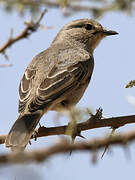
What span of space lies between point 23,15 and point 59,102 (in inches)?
67.0

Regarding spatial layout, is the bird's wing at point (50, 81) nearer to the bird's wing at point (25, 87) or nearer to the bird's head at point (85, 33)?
the bird's wing at point (25, 87)

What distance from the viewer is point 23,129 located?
411 centimetres

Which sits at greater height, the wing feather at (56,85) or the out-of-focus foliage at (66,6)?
the out-of-focus foliage at (66,6)

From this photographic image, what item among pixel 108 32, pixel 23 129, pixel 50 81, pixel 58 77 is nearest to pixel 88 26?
pixel 108 32

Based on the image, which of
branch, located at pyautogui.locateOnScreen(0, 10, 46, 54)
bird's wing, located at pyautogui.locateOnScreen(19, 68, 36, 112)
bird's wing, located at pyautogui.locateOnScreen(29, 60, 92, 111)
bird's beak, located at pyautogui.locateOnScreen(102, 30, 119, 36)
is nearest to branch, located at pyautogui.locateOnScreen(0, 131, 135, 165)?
branch, located at pyautogui.locateOnScreen(0, 10, 46, 54)

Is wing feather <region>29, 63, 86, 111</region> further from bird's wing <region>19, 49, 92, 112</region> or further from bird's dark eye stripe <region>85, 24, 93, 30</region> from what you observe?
bird's dark eye stripe <region>85, 24, 93, 30</region>

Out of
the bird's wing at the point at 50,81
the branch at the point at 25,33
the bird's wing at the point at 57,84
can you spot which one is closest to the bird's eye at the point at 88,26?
the bird's wing at the point at 50,81

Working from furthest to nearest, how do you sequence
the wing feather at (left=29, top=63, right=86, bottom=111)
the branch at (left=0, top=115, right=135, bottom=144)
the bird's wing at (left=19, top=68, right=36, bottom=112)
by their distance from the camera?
the bird's wing at (left=19, top=68, right=36, bottom=112) → the wing feather at (left=29, top=63, right=86, bottom=111) → the branch at (left=0, top=115, right=135, bottom=144)

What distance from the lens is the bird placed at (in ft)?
14.2

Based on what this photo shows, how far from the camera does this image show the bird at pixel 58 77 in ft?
14.2

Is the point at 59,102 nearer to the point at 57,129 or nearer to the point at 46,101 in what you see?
the point at 46,101

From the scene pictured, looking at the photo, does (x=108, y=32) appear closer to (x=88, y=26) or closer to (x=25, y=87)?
(x=88, y=26)

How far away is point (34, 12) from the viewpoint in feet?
13.7

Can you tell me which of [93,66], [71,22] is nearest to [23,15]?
[93,66]
